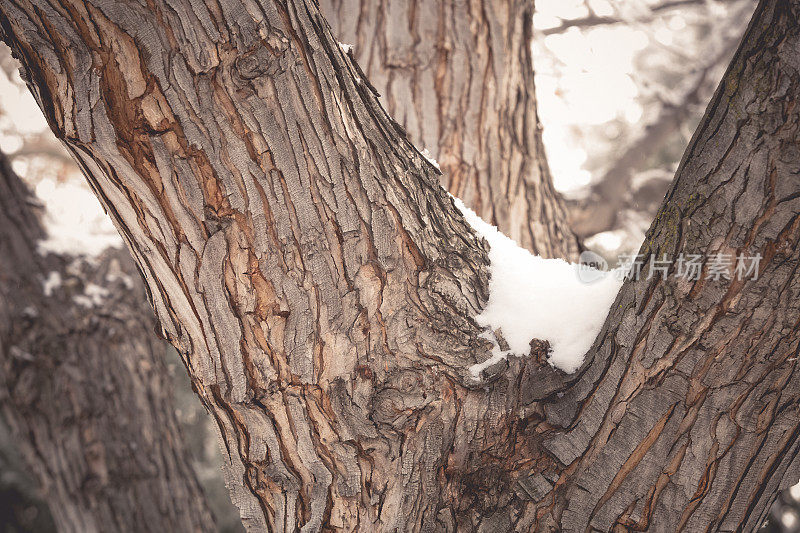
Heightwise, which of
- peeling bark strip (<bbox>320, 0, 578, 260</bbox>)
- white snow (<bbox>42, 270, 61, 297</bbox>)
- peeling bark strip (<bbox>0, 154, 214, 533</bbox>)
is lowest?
peeling bark strip (<bbox>0, 154, 214, 533</bbox>)

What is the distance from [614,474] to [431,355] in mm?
433

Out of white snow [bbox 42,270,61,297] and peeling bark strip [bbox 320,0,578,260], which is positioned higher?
peeling bark strip [bbox 320,0,578,260]

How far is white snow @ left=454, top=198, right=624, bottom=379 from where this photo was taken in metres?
1.21

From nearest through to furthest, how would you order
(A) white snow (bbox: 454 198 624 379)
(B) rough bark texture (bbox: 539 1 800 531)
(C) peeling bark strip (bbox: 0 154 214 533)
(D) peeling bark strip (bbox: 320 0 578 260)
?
(B) rough bark texture (bbox: 539 1 800 531) < (A) white snow (bbox: 454 198 624 379) < (D) peeling bark strip (bbox: 320 0 578 260) < (C) peeling bark strip (bbox: 0 154 214 533)

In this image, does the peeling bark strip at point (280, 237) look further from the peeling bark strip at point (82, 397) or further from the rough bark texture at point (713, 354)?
the peeling bark strip at point (82, 397)

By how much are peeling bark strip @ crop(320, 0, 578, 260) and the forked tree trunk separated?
826 mm

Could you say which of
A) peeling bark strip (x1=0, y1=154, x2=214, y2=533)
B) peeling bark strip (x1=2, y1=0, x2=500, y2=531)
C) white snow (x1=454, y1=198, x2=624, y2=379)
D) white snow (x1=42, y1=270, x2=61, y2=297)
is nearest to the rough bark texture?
white snow (x1=454, y1=198, x2=624, y2=379)

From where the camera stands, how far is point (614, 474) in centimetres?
107

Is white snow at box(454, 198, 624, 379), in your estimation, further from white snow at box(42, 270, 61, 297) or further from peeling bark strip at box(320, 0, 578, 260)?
white snow at box(42, 270, 61, 297)

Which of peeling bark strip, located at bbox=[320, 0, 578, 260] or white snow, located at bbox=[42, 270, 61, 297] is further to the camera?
white snow, located at bbox=[42, 270, 61, 297]

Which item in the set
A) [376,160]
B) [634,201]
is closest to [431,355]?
[376,160]

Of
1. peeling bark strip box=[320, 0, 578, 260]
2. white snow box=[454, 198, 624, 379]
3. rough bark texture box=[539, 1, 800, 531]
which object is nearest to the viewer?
rough bark texture box=[539, 1, 800, 531]

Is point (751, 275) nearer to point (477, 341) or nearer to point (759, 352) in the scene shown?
point (759, 352)

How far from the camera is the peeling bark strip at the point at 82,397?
2.36 m
